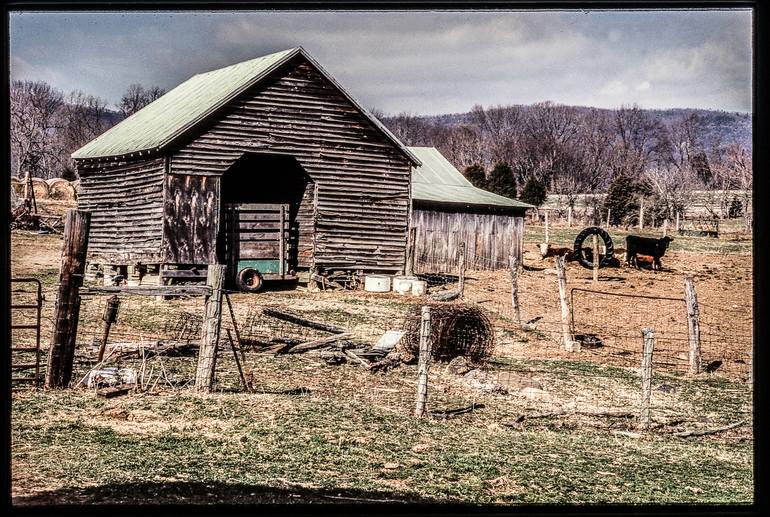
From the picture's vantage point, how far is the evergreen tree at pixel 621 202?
59156 millimetres

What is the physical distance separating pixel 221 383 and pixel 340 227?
14644 millimetres

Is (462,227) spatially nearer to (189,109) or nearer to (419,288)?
(419,288)

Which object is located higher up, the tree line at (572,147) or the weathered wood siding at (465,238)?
the tree line at (572,147)

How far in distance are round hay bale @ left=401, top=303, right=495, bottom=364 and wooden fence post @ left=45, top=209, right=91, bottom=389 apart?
600cm

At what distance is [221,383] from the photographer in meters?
12.0

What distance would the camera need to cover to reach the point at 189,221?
Result: 77.2 feet

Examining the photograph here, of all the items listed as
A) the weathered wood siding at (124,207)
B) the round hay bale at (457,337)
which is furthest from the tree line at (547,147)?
the round hay bale at (457,337)

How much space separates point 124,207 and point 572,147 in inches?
3042

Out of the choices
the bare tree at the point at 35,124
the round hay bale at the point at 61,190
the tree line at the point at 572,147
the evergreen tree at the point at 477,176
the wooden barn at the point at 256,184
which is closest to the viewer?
the wooden barn at the point at 256,184

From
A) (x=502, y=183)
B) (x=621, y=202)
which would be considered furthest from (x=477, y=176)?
(x=621, y=202)

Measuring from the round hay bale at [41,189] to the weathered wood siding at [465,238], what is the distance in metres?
22.3

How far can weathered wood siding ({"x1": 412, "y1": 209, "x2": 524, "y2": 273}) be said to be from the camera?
34188 mm

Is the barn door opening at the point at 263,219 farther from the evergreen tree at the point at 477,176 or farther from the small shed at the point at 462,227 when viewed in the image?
the evergreen tree at the point at 477,176

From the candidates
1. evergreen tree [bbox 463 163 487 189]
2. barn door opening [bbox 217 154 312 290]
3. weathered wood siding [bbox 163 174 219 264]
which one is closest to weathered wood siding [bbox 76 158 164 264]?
weathered wood siding [bbox 163 174 219 264]
